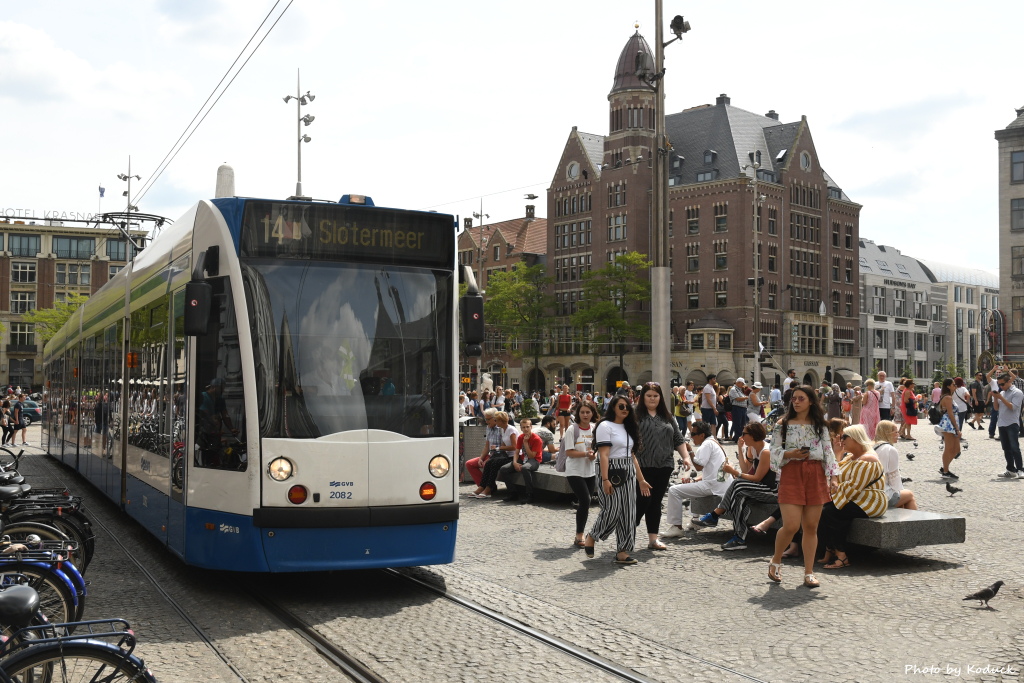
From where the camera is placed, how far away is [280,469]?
747cm

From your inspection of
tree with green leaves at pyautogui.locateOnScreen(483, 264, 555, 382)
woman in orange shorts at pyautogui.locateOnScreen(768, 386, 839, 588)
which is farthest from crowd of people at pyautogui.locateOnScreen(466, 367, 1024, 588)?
tree with green leaves at pyautogui.locateOnScreen(483, 264, 555, 382)

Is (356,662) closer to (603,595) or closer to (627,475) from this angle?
(603,595)

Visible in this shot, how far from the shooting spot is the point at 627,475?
32.0 ft

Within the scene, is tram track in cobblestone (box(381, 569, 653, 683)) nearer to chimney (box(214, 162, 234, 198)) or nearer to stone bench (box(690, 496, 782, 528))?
stone bench (box(690, 496, 782, 528))

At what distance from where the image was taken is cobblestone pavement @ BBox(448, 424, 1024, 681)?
6.24m

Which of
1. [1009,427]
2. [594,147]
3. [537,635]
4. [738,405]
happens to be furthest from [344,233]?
[594,147]

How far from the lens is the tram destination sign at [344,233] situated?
7.85m

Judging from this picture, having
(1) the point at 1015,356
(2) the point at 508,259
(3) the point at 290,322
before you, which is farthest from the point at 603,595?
(2) the point at 508,259

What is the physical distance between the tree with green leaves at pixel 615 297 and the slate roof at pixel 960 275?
56.9 meters

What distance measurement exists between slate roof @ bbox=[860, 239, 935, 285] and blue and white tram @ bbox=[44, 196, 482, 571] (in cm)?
9445

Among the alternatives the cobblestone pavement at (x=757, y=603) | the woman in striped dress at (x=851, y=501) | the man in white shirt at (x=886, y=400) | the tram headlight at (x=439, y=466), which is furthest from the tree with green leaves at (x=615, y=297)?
the tram headlight at (x=439, y=466)

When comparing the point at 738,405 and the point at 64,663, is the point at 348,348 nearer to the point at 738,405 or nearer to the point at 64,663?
the point at 64,663

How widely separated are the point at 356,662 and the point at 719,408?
71.0ft

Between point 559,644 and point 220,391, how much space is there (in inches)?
122
